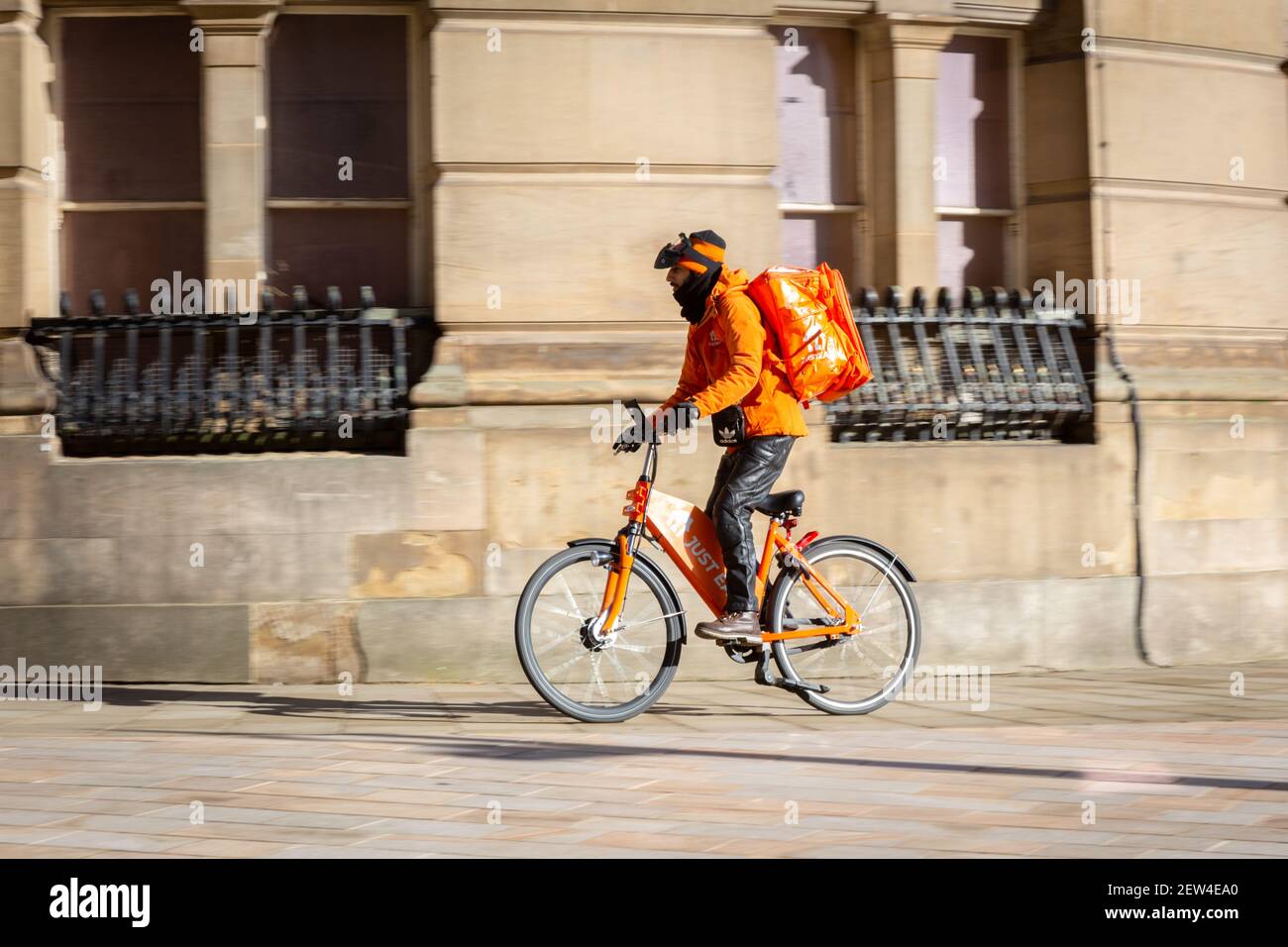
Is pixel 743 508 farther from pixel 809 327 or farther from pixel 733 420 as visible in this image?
pixel 809 327

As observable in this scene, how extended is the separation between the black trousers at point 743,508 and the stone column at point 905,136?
3136 millimetres

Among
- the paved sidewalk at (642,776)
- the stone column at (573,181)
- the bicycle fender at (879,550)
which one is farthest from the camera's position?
the stone column at (573,181)

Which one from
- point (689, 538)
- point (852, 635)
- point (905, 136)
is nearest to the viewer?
point (689, 538)

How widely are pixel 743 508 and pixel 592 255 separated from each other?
251cm

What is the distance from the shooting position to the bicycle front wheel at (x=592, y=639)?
24.1ft

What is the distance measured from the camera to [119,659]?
878 centimetres

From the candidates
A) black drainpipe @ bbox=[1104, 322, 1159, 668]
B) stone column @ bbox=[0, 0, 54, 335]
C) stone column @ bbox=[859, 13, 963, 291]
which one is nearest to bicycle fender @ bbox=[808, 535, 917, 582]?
black drainpipe @ bbox=[1104, 322, 1159, 668]

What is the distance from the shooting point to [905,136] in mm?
10273

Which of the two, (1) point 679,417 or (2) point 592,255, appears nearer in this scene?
(1) point 679,417

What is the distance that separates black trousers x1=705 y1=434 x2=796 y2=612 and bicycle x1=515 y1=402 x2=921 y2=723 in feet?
0.32

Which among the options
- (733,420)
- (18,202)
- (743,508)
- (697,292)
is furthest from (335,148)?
(743,508)

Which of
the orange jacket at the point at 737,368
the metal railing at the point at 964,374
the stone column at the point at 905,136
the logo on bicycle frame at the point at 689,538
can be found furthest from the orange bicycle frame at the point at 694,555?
the stone column at the point at 905,136

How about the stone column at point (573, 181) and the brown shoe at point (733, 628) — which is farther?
the stone column at point (573, 181)

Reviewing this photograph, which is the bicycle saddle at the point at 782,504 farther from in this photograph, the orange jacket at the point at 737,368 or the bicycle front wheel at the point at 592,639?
the bicycle front wheel at the point at 592,639
